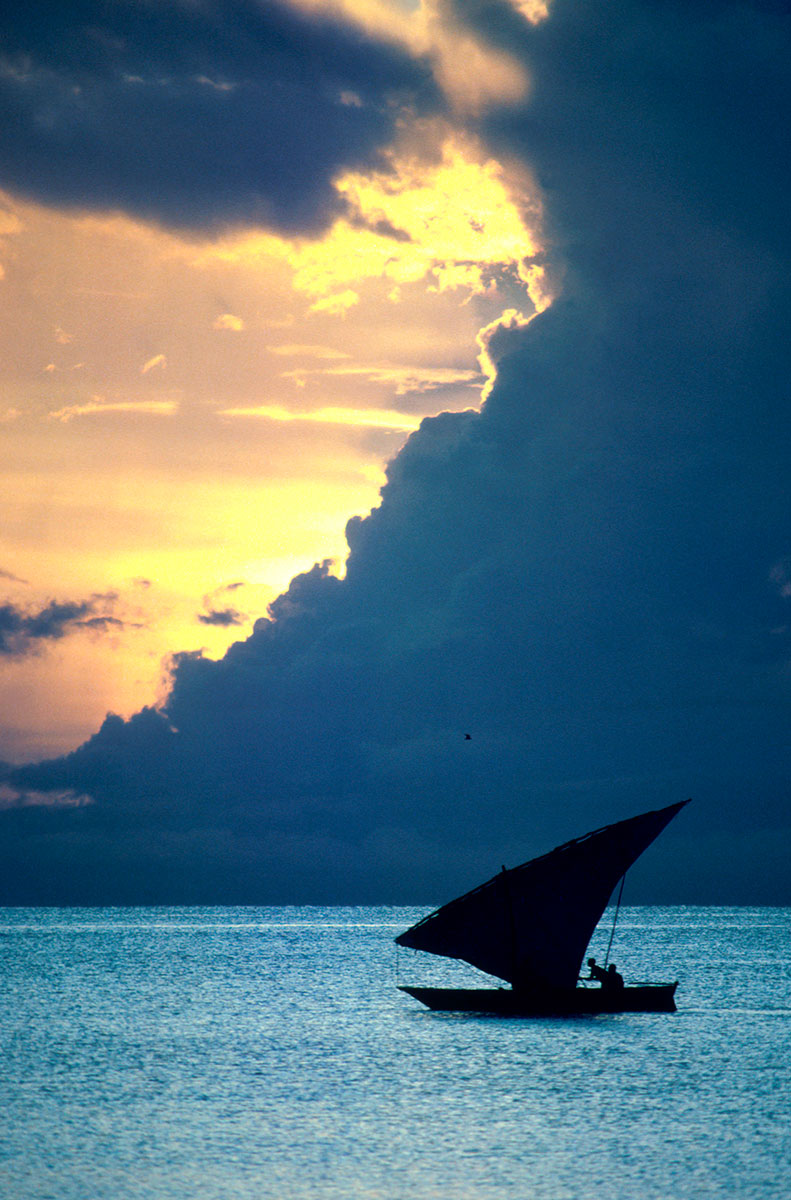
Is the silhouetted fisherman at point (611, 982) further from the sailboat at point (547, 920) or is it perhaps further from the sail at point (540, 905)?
the sail at point (540, 905)

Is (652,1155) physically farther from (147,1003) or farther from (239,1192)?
(147,1003)

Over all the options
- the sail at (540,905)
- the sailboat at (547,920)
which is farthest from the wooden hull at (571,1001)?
the sail at (540,905)

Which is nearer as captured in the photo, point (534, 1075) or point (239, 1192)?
point (239, 1192)

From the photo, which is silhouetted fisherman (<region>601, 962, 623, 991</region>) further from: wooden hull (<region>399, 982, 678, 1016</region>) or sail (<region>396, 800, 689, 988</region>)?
sail (<region>396, 800, 689, 988</region>)

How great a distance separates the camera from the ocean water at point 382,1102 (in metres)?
35.8

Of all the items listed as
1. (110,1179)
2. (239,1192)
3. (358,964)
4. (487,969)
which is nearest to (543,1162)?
(239,1192)

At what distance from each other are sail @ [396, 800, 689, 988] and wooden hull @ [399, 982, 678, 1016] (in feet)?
7.94

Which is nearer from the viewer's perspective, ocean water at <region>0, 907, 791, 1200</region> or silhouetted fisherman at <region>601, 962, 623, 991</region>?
ocean water at <region>0, 907, 791, 1200</region>

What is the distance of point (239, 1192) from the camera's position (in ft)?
112

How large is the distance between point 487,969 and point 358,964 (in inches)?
3438

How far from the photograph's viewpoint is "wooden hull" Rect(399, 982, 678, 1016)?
64688 millimetres

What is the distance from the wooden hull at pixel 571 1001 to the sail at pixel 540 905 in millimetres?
2419

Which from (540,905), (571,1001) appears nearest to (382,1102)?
(540,905)

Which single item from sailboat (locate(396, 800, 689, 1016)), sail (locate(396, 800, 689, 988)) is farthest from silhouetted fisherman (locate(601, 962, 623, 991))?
sail (locate(396, 800, 689, 988))
